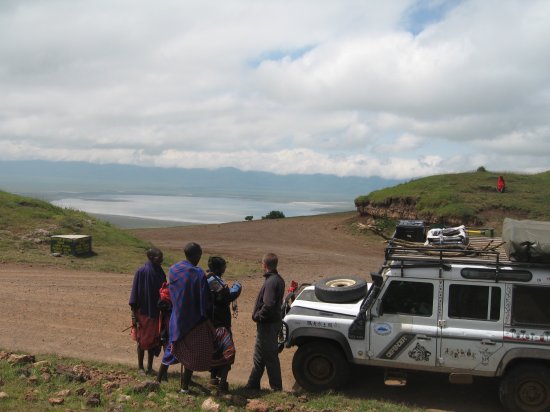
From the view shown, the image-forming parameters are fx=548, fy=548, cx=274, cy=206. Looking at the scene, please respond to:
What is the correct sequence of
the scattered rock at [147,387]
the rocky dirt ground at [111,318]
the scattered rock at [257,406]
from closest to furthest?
1. the scattered rock at [257,406]
2. the scattered rock at [147,387]
3. the rocky dirt ground at [111,318]

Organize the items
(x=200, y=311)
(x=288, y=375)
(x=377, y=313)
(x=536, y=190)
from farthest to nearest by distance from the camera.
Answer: (x=536, y=190)
(x=288, y=375)
(x=377, y=313)
(x=200, y=311)

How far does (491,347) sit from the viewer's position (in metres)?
7.16

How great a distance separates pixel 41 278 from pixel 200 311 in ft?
34.4

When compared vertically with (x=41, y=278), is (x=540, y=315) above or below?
above

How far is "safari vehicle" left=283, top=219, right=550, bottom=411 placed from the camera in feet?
23.3

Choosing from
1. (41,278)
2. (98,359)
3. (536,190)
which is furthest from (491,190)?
(98,359)

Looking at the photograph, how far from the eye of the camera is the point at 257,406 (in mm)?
6621

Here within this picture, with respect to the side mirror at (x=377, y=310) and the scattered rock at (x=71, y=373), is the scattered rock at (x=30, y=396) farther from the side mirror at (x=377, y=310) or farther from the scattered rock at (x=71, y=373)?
the side mirror at (x=377, y=310)

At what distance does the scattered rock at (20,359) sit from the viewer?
777cm

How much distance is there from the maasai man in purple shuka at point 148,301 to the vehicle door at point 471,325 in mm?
3936

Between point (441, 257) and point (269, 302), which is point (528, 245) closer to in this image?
point (441, 257)

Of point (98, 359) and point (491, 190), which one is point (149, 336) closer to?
point (98, 359)

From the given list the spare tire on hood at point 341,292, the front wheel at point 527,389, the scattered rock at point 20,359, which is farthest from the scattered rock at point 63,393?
the front wheel at point 527,389

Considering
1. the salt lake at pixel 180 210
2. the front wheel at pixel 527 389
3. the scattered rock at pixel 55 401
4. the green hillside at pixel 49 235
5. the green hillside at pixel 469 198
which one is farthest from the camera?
the salt lake at pixel 180 210
